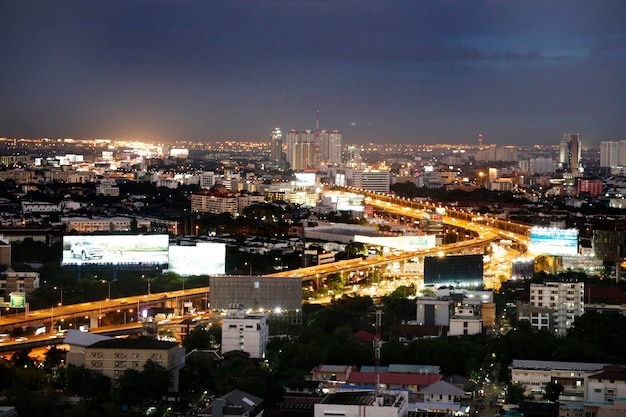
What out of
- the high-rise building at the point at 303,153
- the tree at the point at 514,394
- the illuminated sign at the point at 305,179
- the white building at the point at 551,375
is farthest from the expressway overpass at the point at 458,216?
the high-rise building at the point at 303,153

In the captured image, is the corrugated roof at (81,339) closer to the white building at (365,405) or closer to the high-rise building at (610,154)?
the white building at (365,405)

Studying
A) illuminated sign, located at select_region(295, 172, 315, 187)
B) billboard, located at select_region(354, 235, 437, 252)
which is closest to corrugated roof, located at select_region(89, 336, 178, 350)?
billboard, located at select_region(354, 235, 437, 252)

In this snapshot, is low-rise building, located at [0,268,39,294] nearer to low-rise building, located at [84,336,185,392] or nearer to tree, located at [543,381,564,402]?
low-rise building, located at [84,336,185,392]

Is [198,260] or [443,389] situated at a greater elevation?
[198,260]

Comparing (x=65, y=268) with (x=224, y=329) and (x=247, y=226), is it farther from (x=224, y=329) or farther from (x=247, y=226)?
(x=247, y=226)

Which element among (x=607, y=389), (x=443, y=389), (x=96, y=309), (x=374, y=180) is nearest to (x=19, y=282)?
(x=96, y=309)

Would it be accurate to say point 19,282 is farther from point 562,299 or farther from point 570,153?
point 570,153
